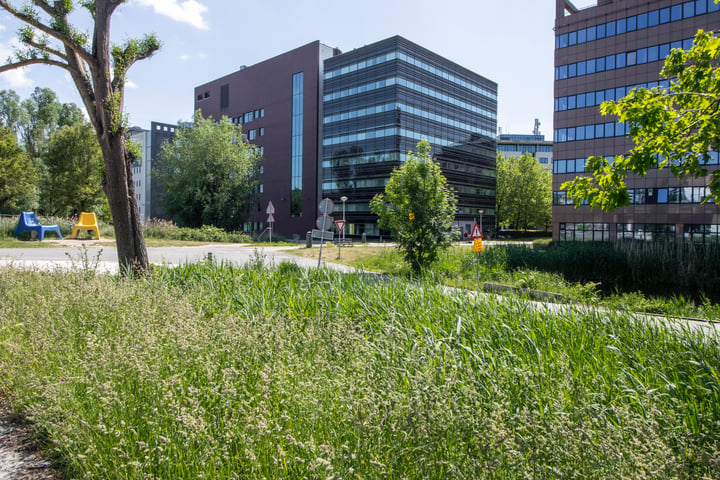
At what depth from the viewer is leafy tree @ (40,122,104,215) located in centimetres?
4191

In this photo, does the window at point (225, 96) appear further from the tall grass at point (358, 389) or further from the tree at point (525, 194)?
the tall grass at point (358, 389)

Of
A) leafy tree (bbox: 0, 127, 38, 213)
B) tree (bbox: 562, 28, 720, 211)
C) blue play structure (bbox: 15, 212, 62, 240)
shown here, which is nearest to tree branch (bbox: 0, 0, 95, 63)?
tree (bbox: 562, 28, 720, 211)

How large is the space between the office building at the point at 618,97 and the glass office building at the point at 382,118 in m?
19.1

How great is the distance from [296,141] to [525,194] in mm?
37828

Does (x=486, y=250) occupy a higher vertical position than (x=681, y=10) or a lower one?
lower

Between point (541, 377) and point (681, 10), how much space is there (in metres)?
48.5

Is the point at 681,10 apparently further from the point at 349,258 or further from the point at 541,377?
the point at 541,377

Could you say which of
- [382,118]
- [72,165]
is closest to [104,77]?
[72,165]

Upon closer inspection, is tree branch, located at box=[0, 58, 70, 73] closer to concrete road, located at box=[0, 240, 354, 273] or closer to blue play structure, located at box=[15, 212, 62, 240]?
concrete road, located at box=[0, 240, 354, 273]

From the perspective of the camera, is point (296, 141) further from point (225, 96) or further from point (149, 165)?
point (149, 165)

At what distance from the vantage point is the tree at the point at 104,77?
8961 millimetres

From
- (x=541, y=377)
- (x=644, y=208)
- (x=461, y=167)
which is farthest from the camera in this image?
(x=461, y=167)

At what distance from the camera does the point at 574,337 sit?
4531 millimetres

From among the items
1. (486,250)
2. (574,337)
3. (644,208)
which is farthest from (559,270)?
(644,208)
